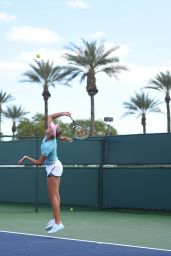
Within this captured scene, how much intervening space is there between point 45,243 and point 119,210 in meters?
6.86

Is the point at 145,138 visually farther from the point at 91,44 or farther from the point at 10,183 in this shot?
the point at 91,44

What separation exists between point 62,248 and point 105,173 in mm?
7504

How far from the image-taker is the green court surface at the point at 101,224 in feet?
30.0

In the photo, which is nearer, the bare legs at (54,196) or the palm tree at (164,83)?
the bare legs at (54,196)

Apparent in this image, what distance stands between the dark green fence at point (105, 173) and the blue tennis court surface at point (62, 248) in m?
5.52

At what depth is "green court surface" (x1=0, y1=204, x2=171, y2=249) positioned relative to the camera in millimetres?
9133

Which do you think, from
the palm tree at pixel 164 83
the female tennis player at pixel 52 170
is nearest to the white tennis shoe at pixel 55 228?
the female tennis player at pixel 52 170

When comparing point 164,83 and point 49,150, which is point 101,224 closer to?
point 49,150

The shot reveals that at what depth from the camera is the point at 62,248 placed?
770 cm

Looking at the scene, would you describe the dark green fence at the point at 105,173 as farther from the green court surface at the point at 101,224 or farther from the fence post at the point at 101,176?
the green court surface at the point at 101,224

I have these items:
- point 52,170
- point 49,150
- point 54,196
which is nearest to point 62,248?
point 54,196

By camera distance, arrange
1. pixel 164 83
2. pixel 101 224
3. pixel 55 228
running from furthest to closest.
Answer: pixel 164 83, pixel 101 224, pixel 55 228

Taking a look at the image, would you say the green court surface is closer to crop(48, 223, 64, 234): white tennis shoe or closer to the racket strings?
crop(48, 223, 64, 234): white tennis shoe

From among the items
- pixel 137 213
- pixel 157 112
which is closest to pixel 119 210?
pixel 137 213
